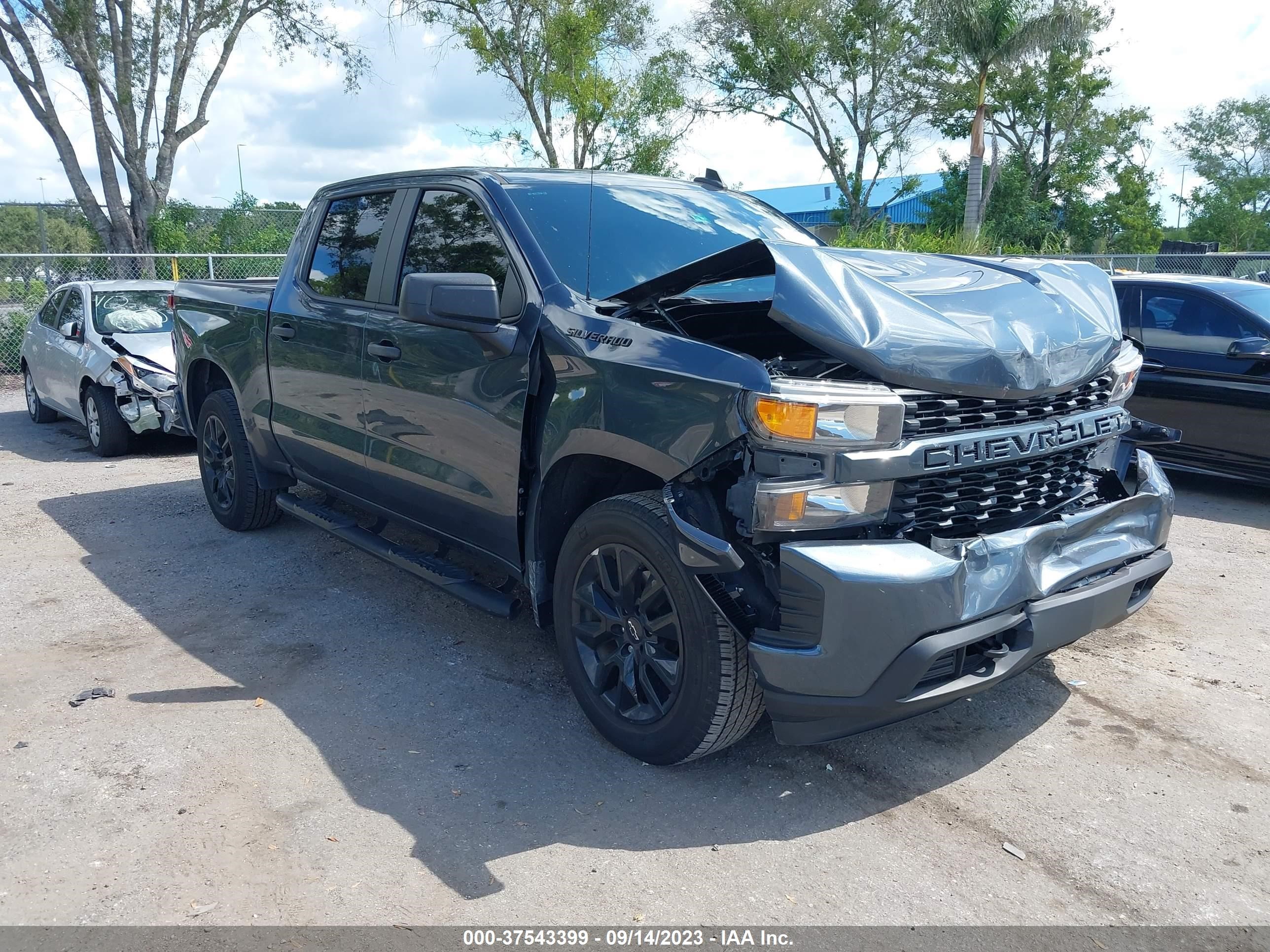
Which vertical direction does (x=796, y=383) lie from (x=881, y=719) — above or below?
above

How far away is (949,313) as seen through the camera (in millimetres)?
3299

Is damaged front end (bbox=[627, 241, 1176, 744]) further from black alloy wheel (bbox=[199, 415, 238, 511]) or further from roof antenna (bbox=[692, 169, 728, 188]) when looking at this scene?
black alloy wheel (bbox=[199, 415, 238, 511])

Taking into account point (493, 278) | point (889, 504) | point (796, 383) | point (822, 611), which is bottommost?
point (822, 611)

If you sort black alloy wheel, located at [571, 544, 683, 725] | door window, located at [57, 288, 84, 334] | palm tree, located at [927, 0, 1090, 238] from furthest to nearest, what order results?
palm tree, located at [927, 0, 1090, 238] → door window, located at [57, 288, 84, 334] → black alloy wheel, located at [571, 544, 683, 725]

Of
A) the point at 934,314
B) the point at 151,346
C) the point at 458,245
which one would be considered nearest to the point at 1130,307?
the point at 934,314

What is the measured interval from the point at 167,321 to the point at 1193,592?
905 centimetres

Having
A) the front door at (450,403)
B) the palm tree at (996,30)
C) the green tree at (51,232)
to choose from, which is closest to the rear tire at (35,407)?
the front door at (450,403)

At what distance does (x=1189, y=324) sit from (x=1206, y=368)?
38 centimetres

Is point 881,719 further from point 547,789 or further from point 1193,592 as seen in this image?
point 1193,592

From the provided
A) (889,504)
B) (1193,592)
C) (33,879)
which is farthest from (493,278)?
(1193,592)

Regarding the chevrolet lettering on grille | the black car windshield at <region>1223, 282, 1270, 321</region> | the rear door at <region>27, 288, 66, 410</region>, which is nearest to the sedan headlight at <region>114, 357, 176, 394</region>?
the rear door at <region>27, 288, 66, 410</region>

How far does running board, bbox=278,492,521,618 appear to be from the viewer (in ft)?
13.1

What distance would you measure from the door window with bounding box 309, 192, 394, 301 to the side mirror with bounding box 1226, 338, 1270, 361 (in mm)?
5734

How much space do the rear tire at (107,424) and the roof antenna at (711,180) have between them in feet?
21.0
